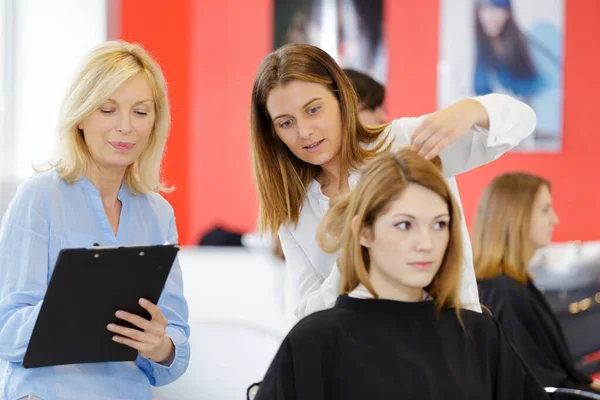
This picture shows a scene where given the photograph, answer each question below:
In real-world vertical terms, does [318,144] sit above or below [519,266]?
above

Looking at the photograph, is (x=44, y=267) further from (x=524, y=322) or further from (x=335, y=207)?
(x=524, y=322)

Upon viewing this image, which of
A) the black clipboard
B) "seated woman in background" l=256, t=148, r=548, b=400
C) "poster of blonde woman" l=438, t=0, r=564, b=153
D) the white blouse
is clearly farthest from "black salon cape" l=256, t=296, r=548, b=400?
"poster of blonde woman" l=438, t=0, r=564, b=153

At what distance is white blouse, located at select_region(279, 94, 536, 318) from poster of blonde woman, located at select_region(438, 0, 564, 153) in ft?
12.0

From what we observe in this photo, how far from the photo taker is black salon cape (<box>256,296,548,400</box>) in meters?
1.80

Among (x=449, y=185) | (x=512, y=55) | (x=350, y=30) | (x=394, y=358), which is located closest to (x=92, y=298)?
(x=394, y=358)

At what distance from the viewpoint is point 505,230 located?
3.48m

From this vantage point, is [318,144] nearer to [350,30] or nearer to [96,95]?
[96,95]

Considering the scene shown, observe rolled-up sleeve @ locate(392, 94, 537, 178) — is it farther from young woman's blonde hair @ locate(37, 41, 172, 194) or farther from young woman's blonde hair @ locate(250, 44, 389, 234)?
young woman's blonde hair @ locate(37, 41, 172, 194)

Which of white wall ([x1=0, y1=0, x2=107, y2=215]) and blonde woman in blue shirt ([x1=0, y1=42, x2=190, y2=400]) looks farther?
white wall ([x1=0, y1=0, x2=107, y2=215])

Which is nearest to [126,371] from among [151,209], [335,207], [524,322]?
[151,209]

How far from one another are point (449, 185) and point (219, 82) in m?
4.25

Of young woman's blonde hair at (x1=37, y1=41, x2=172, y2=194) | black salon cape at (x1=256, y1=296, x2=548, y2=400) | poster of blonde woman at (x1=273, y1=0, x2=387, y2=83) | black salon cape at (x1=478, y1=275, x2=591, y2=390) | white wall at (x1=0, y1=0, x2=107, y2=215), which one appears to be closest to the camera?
black salon cape at (x1=256, y1=296, x2=548, y2=400)

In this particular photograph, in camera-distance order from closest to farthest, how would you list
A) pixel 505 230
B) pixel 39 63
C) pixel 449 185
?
1. pixel 449 185
2. pixel 505 230
3. pixel 39 63

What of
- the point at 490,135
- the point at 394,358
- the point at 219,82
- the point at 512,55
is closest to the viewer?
the point at 394,358
